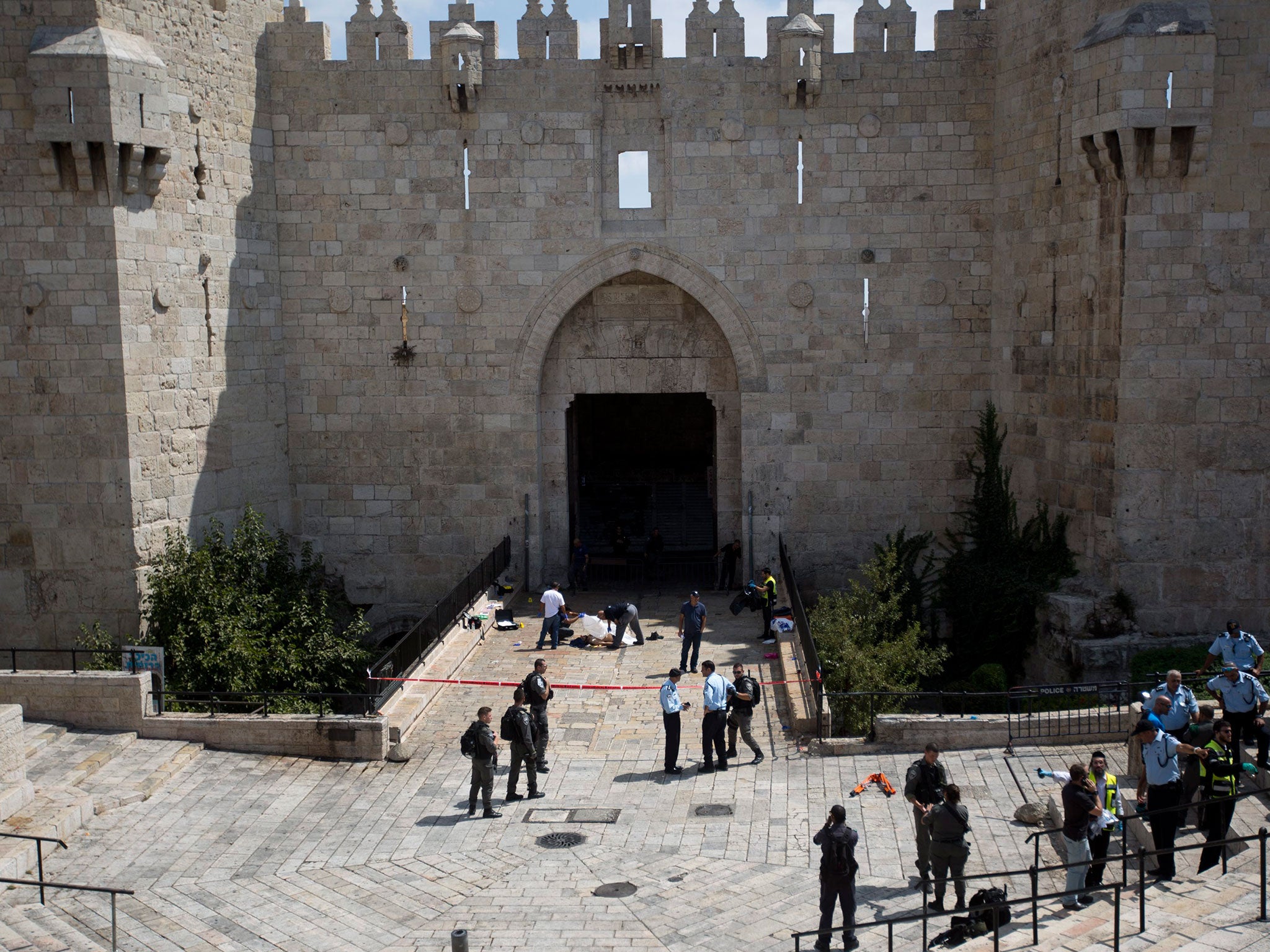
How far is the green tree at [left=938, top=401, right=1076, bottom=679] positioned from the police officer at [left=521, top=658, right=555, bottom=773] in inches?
328

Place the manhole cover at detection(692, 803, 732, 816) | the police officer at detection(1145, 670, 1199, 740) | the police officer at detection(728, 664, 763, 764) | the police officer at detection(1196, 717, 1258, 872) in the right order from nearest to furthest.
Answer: the police officer at detection(1196, 717, 1258, 872)
the police officer at detection(1145, 670, 1199, 740)
the manhole cover at detection(692, 803, 732, 816)
the police officer at detection(728, 664, 763, 764)

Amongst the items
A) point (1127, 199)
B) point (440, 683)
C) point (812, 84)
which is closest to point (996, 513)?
point (1127, 199)

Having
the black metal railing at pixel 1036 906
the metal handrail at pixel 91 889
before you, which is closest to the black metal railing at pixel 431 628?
the metal handrail at pixel 91 889

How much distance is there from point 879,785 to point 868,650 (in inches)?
126

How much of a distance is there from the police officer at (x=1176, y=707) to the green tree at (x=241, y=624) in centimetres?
1062

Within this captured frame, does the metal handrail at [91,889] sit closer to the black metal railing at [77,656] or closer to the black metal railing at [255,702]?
the black metal railing at [255,702]

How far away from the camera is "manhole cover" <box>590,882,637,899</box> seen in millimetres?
12297

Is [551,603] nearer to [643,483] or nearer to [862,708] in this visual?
[862,708]

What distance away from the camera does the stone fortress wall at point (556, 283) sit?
1964cm

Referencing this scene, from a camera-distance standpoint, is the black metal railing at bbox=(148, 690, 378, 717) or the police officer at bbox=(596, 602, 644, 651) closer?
the black metal railing at bbox=(148, 690, 378, 717)

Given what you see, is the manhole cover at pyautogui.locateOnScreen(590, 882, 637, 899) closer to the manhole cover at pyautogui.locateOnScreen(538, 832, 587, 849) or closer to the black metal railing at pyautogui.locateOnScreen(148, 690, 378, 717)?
the manhole cover at pyautogui.locateOnScreen(538, 832, 587, 849)

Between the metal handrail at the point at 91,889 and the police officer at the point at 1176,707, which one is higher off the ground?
the police officer at the point at 1176,707

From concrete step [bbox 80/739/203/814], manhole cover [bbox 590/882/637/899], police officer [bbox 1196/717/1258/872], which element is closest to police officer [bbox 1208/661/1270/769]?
police officer [bbox 1196/717/1258/872]

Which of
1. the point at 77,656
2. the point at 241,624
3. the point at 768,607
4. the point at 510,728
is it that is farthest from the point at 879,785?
the point at 77,656
